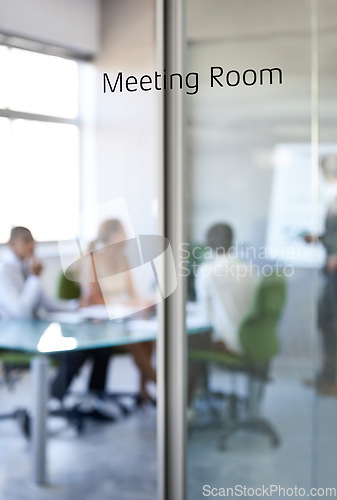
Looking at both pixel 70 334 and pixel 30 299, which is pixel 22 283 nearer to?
pixel 30 299

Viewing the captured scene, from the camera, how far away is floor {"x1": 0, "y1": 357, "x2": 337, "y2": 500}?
3.10 meters

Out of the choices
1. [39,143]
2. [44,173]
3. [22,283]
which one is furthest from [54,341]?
[39,143]

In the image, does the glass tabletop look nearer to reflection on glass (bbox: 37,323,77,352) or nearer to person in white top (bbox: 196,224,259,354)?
reflection on glass (bbox: 37,323,77,352)

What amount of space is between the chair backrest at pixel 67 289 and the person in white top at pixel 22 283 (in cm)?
3

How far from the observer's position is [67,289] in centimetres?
320

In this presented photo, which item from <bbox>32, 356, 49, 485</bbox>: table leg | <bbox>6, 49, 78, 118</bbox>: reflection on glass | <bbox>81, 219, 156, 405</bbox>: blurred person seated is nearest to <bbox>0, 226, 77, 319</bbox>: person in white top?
<bbox>81, 219, 156, 405</bbox>: blurred person seated

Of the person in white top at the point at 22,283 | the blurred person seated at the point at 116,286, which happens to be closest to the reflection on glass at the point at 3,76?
the person in white top at the point at 22,283

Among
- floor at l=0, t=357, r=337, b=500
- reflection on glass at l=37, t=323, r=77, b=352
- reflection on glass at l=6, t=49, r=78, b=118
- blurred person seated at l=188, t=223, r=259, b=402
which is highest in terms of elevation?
reflection on glass at l=6, t=49, r=78, b=118

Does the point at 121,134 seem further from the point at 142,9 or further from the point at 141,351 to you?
the point at 141,351

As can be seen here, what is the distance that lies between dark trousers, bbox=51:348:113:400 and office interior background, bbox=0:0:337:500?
5 centimetres

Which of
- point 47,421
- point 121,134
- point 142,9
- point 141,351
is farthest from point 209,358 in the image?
point 142,9

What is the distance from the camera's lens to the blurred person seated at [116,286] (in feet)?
10.5

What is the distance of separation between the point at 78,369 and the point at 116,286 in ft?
1.24

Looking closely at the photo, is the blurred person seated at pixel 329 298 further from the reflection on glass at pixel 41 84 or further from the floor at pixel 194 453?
the reflection on glass at pixel 41 84
